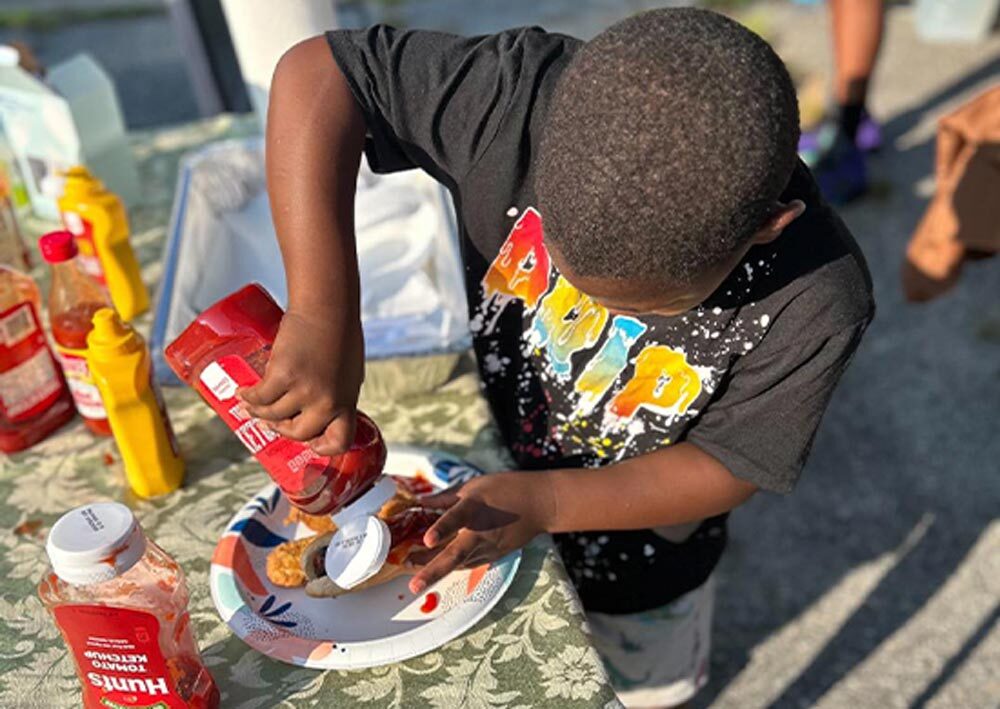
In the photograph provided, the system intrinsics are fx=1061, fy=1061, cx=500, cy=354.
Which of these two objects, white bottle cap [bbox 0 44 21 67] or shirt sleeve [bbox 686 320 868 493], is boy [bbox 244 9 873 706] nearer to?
shirt sleeve [bbox 686 320 868 493]

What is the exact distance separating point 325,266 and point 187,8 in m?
1.46

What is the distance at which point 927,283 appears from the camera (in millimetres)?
1942

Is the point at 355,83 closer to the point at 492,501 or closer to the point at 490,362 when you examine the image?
the point at 490,362

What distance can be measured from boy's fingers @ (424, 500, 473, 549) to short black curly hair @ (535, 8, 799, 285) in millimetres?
320

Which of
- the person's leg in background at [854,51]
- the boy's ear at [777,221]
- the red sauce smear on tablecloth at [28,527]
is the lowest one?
the person's leg in background at [854,51]

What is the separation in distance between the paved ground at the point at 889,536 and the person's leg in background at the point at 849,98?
0.10 metres

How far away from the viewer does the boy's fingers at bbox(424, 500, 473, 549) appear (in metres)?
1.02

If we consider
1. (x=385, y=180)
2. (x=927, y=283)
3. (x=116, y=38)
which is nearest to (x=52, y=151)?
(x=385, y=180)

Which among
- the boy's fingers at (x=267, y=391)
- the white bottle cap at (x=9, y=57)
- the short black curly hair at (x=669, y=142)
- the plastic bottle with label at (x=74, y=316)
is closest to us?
the short black curly hair at (x=669, y=142)

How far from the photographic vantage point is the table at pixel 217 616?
3.26 ft

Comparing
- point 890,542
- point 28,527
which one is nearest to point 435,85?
point 28,527

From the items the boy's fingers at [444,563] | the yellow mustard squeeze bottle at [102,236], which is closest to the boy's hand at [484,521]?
the boy's fingers at [444,563]

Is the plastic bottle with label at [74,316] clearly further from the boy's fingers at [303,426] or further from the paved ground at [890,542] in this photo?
the paved ground at [890,542]

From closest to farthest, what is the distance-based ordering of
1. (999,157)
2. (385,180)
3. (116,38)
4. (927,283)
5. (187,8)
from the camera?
(385,180) < (999,157) < (927,283) < (187,8) < (116,38)
